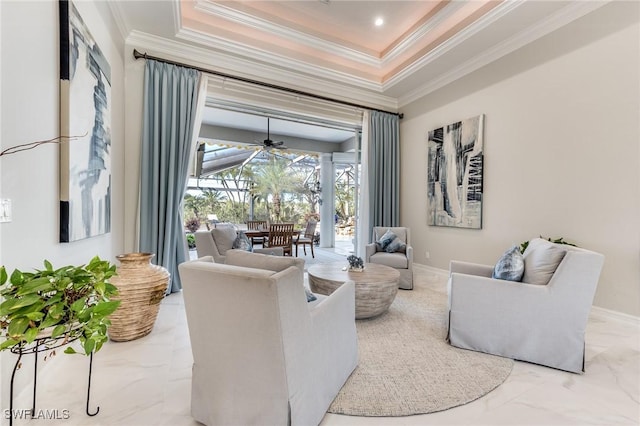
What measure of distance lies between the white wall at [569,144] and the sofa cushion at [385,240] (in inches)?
37.3

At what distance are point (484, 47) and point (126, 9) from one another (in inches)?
166

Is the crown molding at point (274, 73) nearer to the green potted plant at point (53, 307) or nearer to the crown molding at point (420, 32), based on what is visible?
the crown molding at point (420, 32)

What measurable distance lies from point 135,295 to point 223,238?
4.67 ft

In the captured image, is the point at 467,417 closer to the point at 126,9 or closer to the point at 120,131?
the point at 120,131

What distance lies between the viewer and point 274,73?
4469mm

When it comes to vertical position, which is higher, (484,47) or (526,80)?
(484,47)

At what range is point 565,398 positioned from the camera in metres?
1.76

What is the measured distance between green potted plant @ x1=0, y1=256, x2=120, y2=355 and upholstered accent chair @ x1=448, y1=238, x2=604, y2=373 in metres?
2.25

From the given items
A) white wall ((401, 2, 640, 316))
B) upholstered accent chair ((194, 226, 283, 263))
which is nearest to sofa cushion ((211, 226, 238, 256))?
upholstered accent chair ((194, 226, 283, 263))

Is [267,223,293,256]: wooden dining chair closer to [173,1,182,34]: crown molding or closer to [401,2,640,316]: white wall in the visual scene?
[401,2,640,316]: white wall

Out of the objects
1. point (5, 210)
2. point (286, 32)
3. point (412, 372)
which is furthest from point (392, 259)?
point (5, 210)

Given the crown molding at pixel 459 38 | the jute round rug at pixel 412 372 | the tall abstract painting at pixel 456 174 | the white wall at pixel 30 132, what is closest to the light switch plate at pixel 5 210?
the white wall at pixel 30 132

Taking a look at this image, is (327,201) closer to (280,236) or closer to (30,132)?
(280,236)

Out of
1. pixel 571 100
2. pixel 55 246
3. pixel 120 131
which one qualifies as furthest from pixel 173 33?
pixel 571 100
